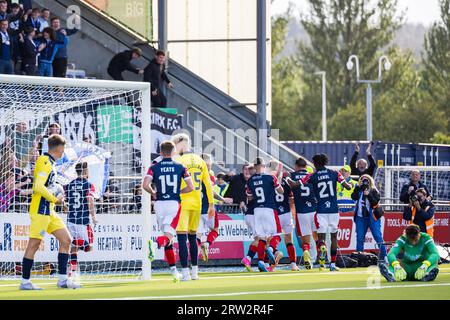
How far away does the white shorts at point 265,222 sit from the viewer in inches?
894

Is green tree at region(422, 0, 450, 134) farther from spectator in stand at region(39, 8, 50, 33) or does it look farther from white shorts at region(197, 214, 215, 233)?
white shorts at region(197, 214, 215, 233)

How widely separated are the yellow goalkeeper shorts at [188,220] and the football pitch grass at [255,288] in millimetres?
839

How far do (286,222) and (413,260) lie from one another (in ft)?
17.9

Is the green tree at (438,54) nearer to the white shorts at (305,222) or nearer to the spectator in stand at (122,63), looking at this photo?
the spectator in stand at (122,63)

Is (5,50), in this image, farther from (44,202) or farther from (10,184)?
(44,202)

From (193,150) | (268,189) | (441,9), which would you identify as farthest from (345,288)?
(441,9)

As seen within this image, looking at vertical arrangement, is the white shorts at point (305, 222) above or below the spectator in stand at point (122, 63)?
below

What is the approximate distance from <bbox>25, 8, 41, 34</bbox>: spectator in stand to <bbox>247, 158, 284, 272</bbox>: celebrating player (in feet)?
23.6

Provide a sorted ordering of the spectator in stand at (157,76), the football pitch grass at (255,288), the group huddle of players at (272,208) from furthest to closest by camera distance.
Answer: the spectator in stand at (157,76) < the group huddle of players at (272,208) < the football pitch grass at (255,288)

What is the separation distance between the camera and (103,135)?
83.9 ft

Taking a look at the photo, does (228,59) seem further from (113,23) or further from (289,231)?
(289,231)

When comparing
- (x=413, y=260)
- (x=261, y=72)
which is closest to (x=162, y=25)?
(x=261, y=72)

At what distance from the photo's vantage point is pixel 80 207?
21.3 m

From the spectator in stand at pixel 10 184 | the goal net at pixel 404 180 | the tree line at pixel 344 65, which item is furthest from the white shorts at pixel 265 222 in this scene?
the tree line at pixel 344 65
